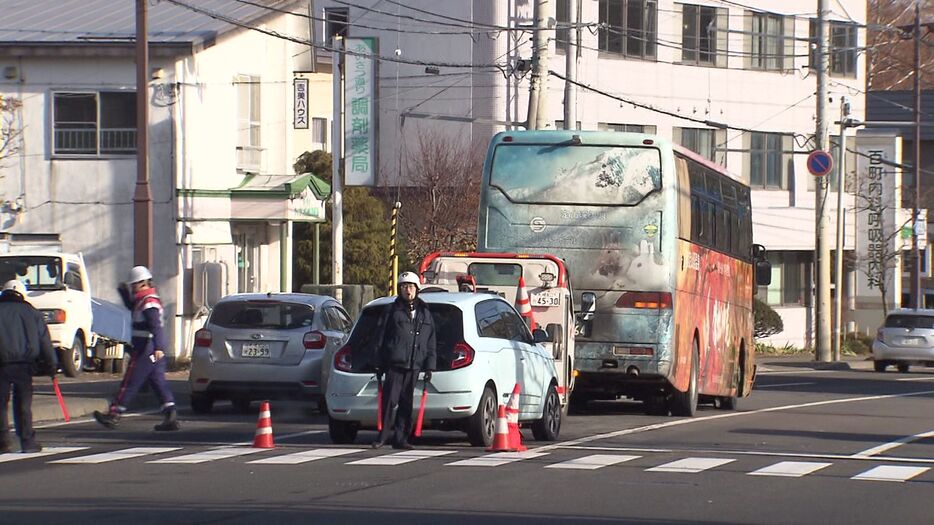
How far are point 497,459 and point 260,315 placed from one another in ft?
23.4

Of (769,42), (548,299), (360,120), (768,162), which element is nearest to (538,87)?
(360,120)

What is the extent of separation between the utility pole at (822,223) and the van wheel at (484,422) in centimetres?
2656

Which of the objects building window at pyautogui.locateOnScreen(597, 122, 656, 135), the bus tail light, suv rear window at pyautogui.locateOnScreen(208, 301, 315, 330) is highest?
building window at pyautogui.locateOnScreen(597, 122, 656, 135)

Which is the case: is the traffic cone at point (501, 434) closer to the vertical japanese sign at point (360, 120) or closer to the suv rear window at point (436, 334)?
the suv rear window at point (436, 334)

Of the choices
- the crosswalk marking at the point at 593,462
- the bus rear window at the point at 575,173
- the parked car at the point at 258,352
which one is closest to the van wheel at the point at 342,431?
the crosswalk marking at the point at 593,462

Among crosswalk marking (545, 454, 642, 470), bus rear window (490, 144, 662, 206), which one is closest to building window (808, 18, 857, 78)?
bus rear window (490, 144, 662, 206)

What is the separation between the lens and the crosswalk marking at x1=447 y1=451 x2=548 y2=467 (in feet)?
47.4

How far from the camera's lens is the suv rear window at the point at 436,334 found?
52.1ft

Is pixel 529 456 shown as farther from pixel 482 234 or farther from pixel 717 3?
pixel 717 3

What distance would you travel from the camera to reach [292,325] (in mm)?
21234

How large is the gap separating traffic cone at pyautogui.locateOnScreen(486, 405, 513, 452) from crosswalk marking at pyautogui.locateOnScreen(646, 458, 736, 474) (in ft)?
5.52

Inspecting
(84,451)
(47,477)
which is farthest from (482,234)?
(47,477)

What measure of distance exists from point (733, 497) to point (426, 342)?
4230 millimetres

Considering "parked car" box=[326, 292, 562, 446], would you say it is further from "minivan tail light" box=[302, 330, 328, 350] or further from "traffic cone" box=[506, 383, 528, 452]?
"minivan tail light" box=[302, 330, 328, 350]
